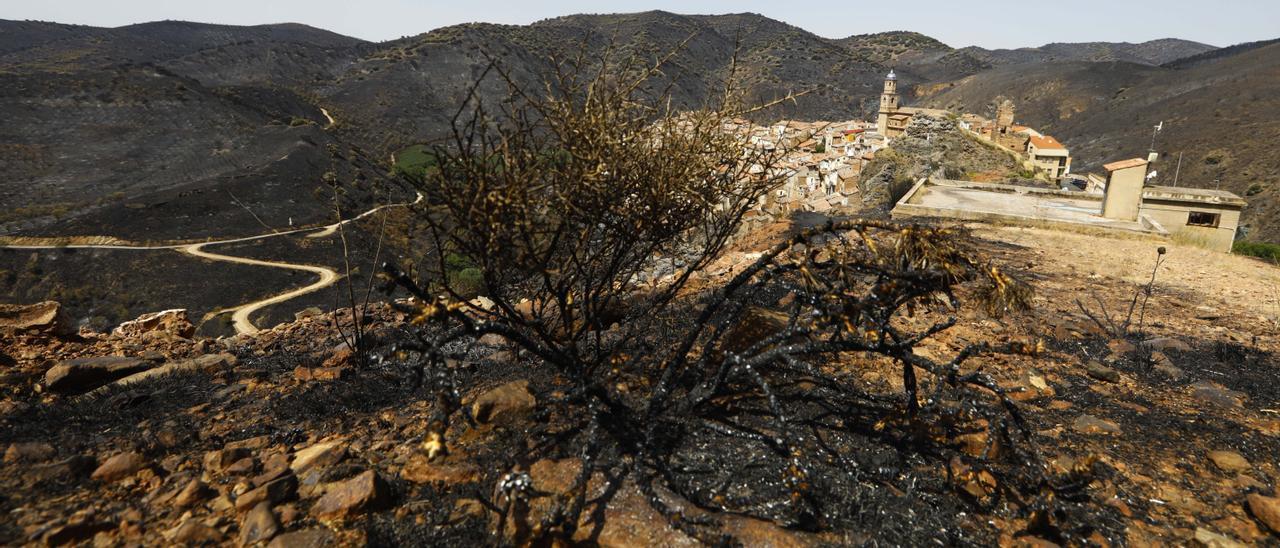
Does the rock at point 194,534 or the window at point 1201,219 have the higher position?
the rock at point 194,534

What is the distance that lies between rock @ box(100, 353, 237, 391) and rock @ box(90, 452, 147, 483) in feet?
6.97

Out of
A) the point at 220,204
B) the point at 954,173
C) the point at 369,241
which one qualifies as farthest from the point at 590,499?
the point at 220,204

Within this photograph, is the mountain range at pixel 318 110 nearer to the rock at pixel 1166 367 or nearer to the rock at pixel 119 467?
the rock at pixel 119 467

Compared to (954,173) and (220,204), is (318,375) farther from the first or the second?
(220,204)

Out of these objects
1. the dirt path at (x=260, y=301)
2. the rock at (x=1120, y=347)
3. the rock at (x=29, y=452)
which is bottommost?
the dirt path at (x=260, y=301)

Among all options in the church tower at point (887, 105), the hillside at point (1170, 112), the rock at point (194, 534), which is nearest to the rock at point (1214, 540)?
the rock at point (194, 534)

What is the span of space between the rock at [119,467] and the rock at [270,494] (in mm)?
898

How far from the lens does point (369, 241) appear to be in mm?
37812

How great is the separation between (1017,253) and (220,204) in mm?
48572

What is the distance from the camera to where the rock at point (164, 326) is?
26.4ft

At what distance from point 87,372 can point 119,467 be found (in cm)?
249

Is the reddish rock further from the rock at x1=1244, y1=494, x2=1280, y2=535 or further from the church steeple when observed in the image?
the church steeple

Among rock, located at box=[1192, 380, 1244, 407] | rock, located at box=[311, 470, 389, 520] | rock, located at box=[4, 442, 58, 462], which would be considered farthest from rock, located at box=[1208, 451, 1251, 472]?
rock, located at box=[4, 442, 58, 462]

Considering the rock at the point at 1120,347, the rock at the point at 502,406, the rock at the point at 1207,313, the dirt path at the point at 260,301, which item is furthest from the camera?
the dirt path at the point at 260,301
